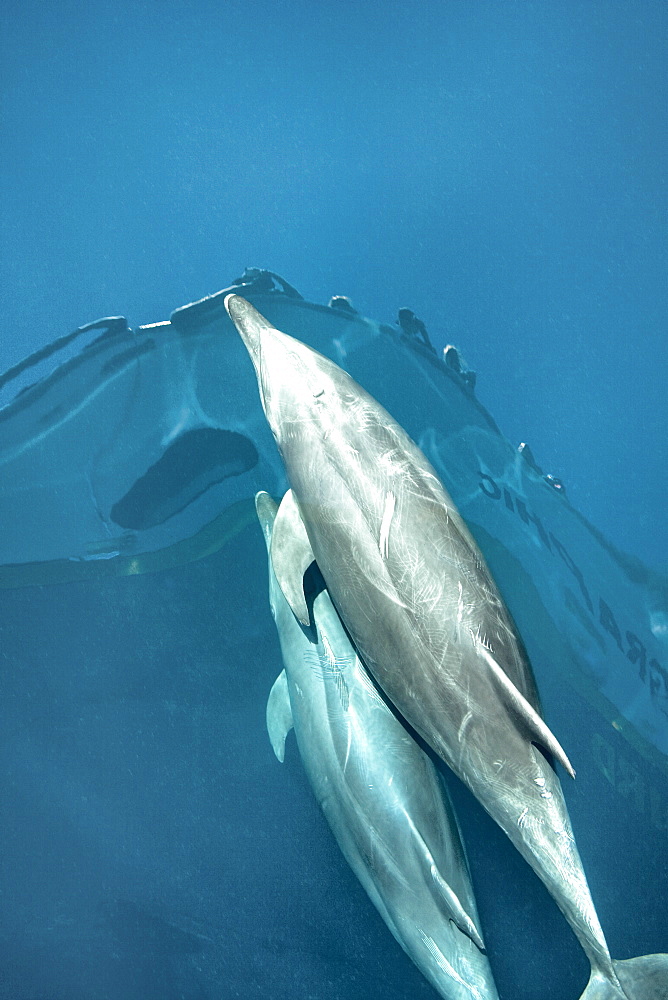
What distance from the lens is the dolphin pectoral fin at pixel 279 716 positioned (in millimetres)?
3568

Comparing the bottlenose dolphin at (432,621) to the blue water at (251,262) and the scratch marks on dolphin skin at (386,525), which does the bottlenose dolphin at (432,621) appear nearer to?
the scratch marks on dolphin skin at (386,525)

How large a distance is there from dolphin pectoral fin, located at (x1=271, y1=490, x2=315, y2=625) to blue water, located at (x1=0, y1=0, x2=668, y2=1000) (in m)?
0.76

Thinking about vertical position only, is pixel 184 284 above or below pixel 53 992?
above

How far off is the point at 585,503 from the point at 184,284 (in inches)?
104

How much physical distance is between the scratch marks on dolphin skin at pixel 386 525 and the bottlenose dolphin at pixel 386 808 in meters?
0.68

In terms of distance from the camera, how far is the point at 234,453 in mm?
3857

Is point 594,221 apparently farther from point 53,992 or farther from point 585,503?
point 53,992

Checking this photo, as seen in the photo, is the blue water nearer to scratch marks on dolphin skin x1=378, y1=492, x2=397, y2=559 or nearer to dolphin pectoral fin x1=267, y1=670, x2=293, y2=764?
dolphin pectoral fin x1=267, y1=670, x2=293, y2=764

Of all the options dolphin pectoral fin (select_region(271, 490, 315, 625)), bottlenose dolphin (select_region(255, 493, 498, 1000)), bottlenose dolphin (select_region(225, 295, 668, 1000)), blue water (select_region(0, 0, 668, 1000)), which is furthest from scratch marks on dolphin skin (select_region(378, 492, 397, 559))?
blue water (select_region(0, 0, 668, 1000))

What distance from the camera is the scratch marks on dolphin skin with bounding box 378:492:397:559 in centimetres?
258

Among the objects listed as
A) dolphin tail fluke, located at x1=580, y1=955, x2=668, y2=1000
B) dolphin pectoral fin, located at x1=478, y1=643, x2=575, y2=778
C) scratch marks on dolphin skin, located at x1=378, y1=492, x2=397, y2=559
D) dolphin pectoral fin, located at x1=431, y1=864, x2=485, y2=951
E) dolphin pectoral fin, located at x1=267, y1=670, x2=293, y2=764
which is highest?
scratch marks on dolphin skin, located at x1=378, y1=492, x2=397, y2=559

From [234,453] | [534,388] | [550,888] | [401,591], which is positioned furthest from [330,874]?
[534,388]

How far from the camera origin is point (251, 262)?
13.2 ft

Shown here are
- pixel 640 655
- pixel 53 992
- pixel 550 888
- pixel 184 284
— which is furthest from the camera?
pixel 184 284
